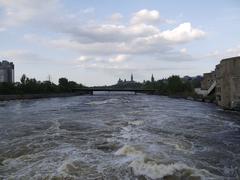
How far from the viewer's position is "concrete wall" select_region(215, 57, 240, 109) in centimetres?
4997

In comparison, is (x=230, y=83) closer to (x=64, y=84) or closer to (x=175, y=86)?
(x=175, y=86)

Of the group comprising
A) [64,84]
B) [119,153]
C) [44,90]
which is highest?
[64,84]

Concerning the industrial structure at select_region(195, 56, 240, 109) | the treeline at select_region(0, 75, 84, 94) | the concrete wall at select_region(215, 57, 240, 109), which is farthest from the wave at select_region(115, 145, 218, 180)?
the treeline at select_region(0, 75, 84, 94)

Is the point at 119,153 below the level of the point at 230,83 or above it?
below

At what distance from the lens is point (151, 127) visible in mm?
27250

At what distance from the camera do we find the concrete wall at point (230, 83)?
50.0 meters

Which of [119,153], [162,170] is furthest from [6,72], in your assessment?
[162,170]

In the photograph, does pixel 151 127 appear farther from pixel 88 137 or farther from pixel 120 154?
pixel 120 154

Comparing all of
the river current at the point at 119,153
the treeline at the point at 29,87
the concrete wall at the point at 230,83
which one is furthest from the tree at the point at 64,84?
the river current at the point at 119,153

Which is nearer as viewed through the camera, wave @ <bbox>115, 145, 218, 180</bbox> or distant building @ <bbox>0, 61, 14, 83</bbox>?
wave @ <bbox>115, 145, 218, 180</bbox>

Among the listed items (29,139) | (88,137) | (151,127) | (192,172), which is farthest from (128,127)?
(192,172)

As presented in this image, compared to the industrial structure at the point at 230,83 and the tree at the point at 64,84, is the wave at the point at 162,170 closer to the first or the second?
the industrial structure at the point at 230,83

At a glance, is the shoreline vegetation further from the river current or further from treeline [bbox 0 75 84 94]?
the river current

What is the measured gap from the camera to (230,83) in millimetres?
52469
